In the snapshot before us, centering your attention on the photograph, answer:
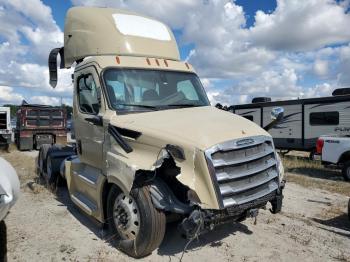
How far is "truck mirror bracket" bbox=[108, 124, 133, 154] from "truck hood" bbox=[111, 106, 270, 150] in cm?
8

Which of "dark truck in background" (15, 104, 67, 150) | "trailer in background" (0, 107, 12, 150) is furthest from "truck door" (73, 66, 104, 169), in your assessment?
"dark truck in background" (15, 104, 67, 150)

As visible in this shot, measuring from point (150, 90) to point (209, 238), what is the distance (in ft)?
7.78

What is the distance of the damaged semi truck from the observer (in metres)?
4.54

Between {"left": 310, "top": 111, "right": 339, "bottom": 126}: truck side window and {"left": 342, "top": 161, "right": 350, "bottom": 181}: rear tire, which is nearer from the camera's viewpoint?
{"left": 342, "top": 161, "right": 350, "bottom": 181}: rear tire

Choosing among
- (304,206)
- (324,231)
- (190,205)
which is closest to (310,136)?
(304,206)

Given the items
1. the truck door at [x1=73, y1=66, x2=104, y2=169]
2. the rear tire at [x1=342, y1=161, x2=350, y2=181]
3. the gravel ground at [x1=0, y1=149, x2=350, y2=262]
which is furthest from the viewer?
the rear tire at [x1=342, y1=161, x2=350, y2=181]

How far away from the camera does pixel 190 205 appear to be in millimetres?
4531

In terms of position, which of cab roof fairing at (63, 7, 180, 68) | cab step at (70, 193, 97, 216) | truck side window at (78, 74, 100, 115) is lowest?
cab step at (70, 193, 97, 216)

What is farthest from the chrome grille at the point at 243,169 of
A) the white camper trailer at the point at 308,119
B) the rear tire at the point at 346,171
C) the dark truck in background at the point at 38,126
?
the dark truck in background at the point at 38,126

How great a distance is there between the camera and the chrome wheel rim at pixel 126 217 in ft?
16.4

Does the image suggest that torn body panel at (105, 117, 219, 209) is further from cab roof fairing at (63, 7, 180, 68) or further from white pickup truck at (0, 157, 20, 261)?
cab roof fairing at (63, 7, 180, 68)

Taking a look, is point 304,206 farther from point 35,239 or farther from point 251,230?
point 35,239

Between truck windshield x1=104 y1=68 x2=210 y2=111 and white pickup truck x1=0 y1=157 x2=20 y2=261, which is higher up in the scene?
truck windshield x1=104 y1=68 x2=210 y2=111

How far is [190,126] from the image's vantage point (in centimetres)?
489
